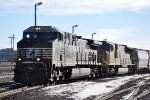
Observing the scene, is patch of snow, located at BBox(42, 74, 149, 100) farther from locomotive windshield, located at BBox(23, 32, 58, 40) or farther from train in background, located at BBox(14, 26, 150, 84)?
locomotive windshield, located at BBox(23, 32, 58, 40)

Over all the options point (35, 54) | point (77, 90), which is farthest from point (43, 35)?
point (77, 90)

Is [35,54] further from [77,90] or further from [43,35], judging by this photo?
[77,90]

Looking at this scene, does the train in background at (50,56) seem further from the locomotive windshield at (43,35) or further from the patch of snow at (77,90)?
the patch of snow at (77,90)

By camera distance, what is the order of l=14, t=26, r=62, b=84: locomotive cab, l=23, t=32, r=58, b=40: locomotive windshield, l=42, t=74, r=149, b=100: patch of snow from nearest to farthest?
l=42, t=74, r=149, b=100: patch of snow < l=14, t=26, r=62, b=84: locomotive cab < l=23, t=32, r=58, b=40: locomotive windshield

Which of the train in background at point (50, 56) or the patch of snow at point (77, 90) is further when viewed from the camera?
the train in background at point (50, 56)

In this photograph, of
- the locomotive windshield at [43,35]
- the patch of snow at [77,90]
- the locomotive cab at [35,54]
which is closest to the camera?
the patch of snow at [77,90]

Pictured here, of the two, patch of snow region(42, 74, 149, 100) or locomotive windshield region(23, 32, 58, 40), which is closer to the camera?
patch of snow region(42, 74, 149, 100)

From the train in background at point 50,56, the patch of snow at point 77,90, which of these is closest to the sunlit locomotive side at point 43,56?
the train in background at point 50,56

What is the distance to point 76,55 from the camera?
92.9 ft

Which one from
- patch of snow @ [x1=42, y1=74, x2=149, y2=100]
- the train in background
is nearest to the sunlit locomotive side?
the train in background

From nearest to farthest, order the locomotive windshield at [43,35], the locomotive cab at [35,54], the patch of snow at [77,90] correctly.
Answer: the patch of snow at [77,90] < the locomotive cab at [35,54] < the locomotive windshield at [43,35]

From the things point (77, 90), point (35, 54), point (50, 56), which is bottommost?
point (77, 90)

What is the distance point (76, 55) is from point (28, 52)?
5754mm

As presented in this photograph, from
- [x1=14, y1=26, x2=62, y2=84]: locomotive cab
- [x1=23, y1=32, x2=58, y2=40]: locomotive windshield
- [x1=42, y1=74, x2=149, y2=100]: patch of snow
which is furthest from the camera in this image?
[x1=23, y1=32, x2=58, y2=40]: locomotive windshield
